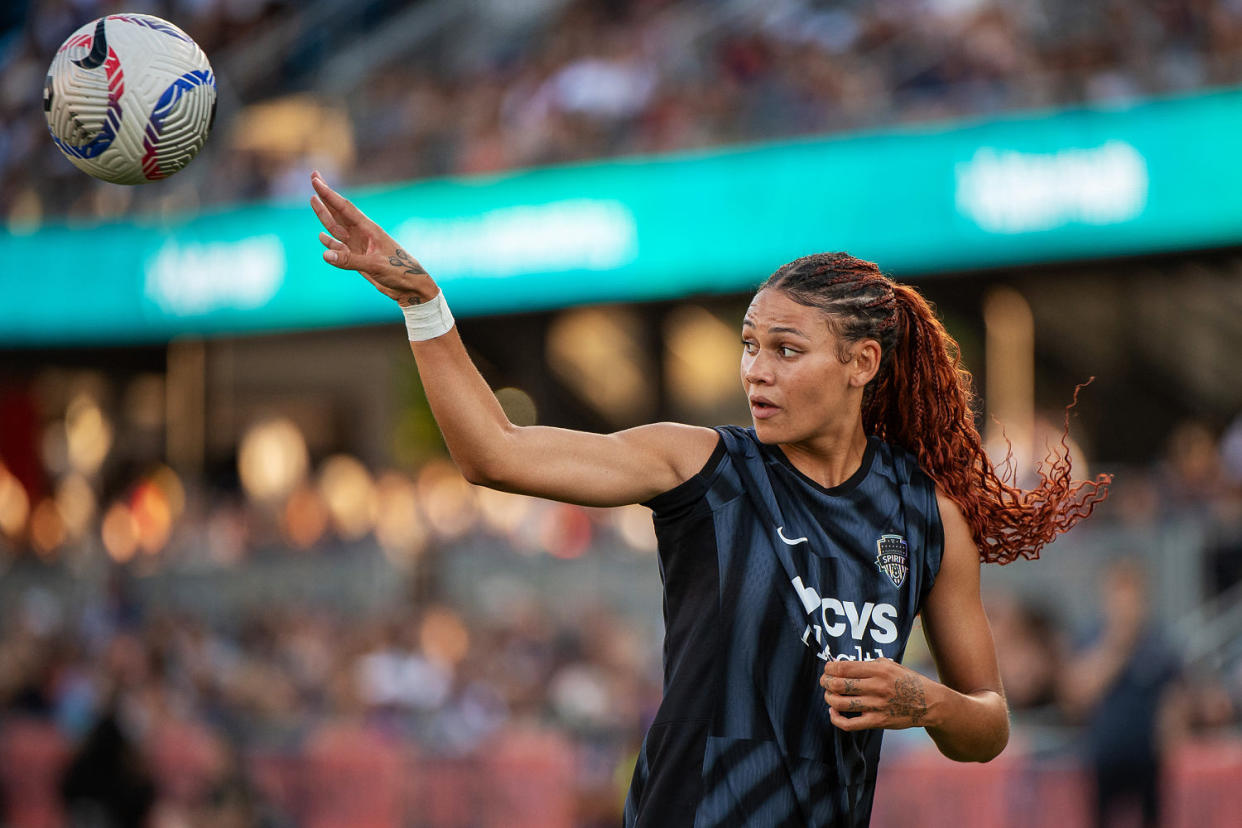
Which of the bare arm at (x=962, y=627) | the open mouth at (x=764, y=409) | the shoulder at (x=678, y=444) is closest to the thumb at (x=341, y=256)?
the shoulder at (x=678, y=444)

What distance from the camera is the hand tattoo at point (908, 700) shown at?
3070mm

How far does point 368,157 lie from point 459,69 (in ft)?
4.81

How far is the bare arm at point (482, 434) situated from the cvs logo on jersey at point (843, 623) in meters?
0.42

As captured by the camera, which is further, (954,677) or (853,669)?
(954,677)

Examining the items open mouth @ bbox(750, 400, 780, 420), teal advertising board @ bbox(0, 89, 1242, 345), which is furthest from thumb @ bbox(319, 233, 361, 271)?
teal advertising board @ bbox(0, 89, 1242, 345)

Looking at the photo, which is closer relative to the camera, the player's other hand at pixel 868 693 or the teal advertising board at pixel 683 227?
the player's other hand at pixel 868 693

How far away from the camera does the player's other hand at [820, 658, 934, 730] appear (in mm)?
3023

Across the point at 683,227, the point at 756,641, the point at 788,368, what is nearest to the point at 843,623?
the point at 756,641

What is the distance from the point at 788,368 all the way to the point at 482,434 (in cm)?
71

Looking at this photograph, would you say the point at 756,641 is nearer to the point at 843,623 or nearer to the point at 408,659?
the point at 843,623

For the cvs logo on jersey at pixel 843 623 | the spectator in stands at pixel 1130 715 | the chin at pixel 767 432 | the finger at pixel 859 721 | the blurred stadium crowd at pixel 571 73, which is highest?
the blurred stadium crowd at pixel 571 73

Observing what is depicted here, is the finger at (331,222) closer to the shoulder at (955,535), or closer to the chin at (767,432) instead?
the chin at (767,432)

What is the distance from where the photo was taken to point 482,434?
2.99 m

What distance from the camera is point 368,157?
15852 mm
